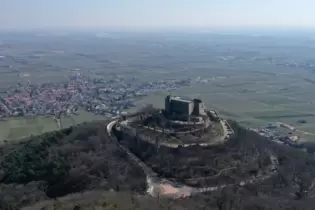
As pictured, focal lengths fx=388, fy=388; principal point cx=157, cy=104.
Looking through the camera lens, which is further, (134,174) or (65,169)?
(65,169)

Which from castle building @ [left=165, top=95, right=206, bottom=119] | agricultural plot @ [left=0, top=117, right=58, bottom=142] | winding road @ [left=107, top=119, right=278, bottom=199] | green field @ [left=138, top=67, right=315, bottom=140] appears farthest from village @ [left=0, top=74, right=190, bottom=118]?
winding road @ [left=107, top=119, right=278, bottom=199]

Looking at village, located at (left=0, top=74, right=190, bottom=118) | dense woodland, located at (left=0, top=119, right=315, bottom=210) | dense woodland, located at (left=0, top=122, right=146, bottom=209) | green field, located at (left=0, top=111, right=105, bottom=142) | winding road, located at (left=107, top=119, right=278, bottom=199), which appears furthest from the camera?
village, located at (left=0, top=74, right=190, bottom=118)

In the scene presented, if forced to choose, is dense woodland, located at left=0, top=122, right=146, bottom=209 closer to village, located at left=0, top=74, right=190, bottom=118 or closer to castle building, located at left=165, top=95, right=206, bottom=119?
castle building, located at left=165, top=95, right=206, bottom=119

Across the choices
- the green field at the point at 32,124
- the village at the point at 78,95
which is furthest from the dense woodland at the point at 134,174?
the village at the point at 78,95

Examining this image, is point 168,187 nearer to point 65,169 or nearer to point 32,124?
point 65,169

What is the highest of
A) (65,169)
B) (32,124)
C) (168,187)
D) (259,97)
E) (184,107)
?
(184,107)

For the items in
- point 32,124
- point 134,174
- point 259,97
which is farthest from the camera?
point 259,97

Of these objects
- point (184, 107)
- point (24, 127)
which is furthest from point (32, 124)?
point (184, 107)

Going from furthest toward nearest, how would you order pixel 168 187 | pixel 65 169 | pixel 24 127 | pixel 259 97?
pixel 259 97, pixel 24 127, pixel 65 169, pixel 168 187
